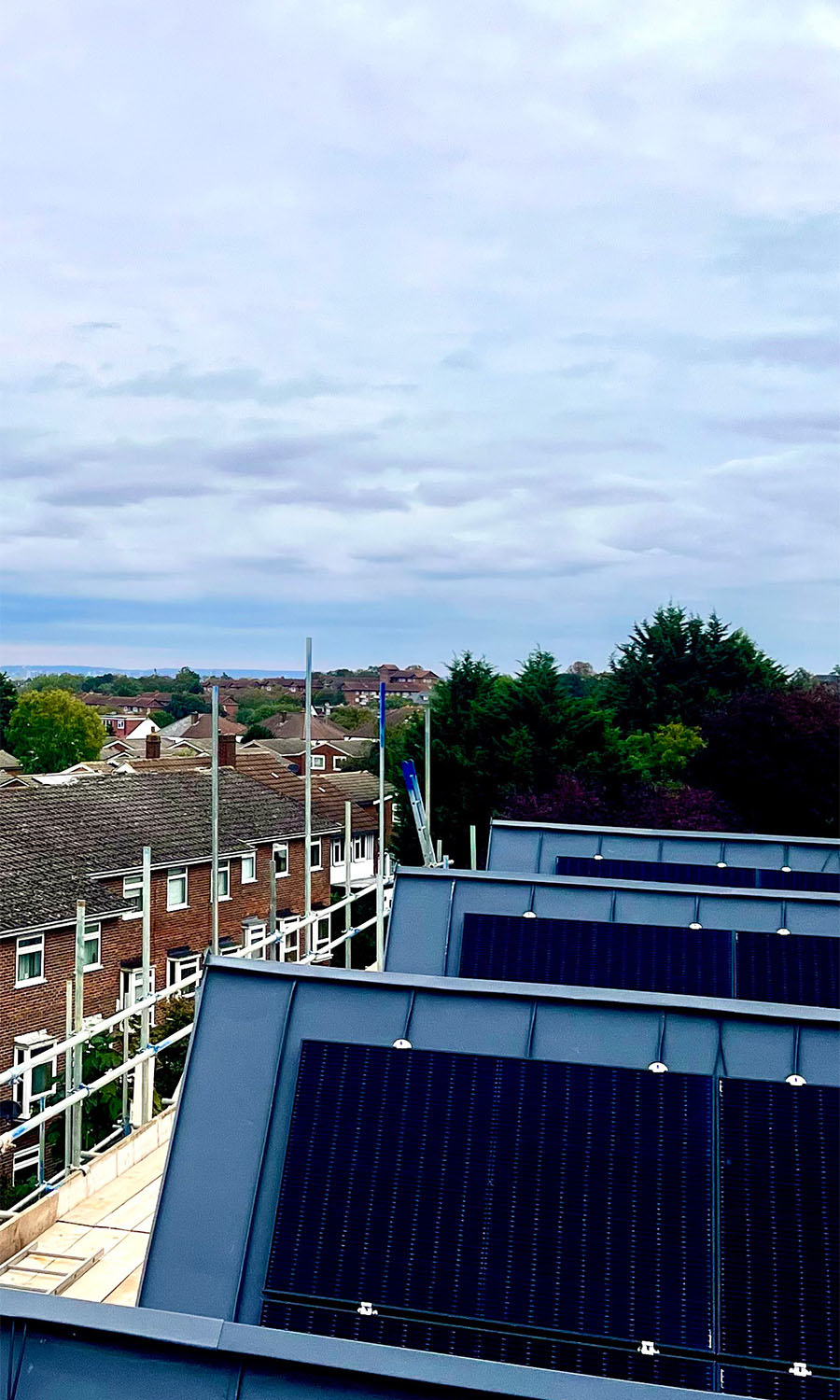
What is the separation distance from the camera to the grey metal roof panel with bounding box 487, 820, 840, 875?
1296cm

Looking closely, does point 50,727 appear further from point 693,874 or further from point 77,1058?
point 77,1058

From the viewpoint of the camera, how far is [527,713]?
3009 centimetres

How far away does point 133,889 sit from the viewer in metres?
23.4

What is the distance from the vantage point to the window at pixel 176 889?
81.0ft

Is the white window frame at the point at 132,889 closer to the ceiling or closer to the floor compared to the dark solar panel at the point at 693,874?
closer to the floor

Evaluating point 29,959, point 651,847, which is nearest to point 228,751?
point 29,959

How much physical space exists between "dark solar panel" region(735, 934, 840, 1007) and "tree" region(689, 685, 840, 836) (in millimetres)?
15010

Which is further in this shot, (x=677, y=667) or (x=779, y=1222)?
(x=677, y=667)

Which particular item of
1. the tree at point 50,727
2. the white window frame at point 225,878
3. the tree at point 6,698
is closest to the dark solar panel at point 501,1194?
the white window frame at point 225,878

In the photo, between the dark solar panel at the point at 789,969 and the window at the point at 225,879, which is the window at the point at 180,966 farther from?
the dark solar panel at the point at 789,969

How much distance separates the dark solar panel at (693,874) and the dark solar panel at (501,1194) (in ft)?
24.9

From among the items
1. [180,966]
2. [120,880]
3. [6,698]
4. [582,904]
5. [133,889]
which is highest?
[6,698]

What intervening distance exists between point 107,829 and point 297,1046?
20817mm

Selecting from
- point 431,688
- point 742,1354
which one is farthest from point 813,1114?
point 431,688
